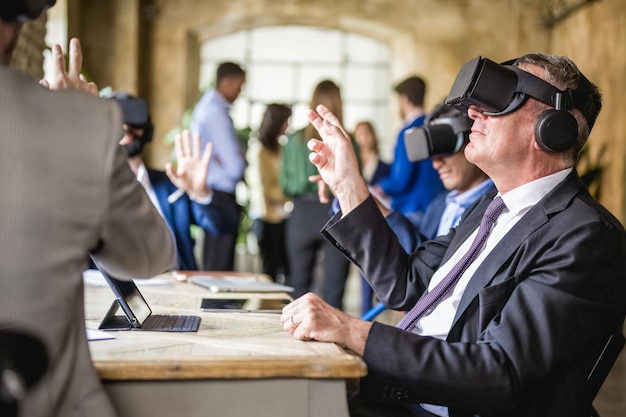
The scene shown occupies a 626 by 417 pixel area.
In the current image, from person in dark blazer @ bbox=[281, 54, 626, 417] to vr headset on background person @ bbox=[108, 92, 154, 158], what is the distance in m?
1.30

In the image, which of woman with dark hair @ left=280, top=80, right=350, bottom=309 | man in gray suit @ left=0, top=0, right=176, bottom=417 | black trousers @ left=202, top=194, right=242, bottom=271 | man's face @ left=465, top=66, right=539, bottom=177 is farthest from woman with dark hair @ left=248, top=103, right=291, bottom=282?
man in gray suit @ left=0, top=0, right=176, bottom=417

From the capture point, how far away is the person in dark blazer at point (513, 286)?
58.2 inches

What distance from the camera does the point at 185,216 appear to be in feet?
11.0

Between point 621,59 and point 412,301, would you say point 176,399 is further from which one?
point 621,59

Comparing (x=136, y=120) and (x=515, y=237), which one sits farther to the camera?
(x=136, y=120)

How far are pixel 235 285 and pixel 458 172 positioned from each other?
950mm

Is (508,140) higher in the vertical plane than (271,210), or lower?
higher

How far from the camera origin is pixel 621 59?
683 cm

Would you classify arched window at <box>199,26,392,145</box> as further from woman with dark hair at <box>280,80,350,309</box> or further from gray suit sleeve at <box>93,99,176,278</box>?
gray suit sleeve at <box>93,99,176,278</box>

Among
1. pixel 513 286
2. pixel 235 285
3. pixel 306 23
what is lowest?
pixel 235 285

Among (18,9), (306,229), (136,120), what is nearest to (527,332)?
(18,9)

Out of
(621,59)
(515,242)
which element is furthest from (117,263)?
(621,59)

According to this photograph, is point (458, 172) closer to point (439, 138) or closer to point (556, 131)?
point (439, 138)

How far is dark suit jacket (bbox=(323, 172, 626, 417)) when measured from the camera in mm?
1471
